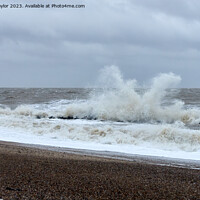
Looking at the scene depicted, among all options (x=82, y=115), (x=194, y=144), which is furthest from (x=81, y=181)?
(x=82, y=115)

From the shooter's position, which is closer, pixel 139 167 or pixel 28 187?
pixel 28 187

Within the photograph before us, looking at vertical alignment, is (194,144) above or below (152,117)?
below

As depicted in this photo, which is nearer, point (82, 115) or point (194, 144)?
point (194, 144)

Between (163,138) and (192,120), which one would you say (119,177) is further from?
(192,120)

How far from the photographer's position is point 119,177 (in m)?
5.13

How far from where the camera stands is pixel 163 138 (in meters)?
11.2

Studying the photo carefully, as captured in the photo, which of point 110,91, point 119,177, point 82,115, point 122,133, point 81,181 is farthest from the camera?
point 110,91

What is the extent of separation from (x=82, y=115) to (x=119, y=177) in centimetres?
1483

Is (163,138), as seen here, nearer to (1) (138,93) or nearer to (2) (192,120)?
(2) (192,120)

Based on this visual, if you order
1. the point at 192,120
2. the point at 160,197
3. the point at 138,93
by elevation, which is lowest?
the point at 160,197

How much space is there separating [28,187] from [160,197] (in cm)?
171

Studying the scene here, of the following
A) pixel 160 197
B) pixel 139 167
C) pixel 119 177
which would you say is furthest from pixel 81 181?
pixel 139 167

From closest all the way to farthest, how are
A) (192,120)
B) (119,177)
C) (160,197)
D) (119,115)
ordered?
1. (160,197)
2. (119,177)
3. (192,120)
4. (119,115)

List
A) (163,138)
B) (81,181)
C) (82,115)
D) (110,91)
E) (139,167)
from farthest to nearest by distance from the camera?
(110,91) < (82,115) < (163,138) < (139,167) < (81,181)
